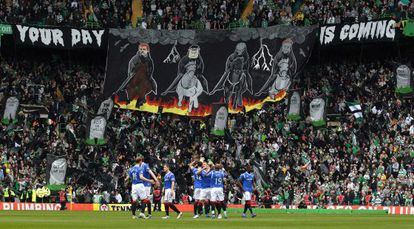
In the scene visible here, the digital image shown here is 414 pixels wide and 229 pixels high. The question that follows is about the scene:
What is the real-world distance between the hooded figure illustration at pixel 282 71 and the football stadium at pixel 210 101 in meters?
0.08

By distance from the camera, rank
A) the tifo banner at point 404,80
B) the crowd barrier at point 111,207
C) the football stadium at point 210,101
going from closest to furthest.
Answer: the crowd barrier at point 111,207
the football stadium at point 210,101
the tifo banner at point 404,80

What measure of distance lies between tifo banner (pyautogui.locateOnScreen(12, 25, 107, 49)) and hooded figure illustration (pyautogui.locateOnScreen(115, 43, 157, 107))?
7.50 feet

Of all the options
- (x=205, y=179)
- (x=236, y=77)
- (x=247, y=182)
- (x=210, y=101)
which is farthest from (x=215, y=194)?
(x=236, y=77)

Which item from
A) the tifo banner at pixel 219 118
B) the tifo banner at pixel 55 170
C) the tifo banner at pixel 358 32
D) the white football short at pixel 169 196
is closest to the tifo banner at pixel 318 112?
the tifo banner at pixel 358 32

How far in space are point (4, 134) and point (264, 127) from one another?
15.4 metres

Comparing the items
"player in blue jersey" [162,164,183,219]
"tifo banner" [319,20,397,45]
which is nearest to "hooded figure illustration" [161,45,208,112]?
"tifo banner" [319,20,397,45]

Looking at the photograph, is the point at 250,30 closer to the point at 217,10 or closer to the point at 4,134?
the point at 217,10

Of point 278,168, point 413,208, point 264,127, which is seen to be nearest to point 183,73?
point 264,127

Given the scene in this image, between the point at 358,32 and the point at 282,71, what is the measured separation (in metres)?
5.58

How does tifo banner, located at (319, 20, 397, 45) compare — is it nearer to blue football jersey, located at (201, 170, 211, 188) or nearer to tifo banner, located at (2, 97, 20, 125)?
tifo banner, located at (2, 97, 20, 125)

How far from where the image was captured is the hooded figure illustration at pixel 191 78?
65.0 m

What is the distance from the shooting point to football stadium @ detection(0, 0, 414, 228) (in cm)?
5534

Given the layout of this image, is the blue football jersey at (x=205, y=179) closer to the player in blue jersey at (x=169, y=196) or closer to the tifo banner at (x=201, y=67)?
the player in blue jersey at (x=169, y=196)

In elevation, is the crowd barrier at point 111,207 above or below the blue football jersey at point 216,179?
below
